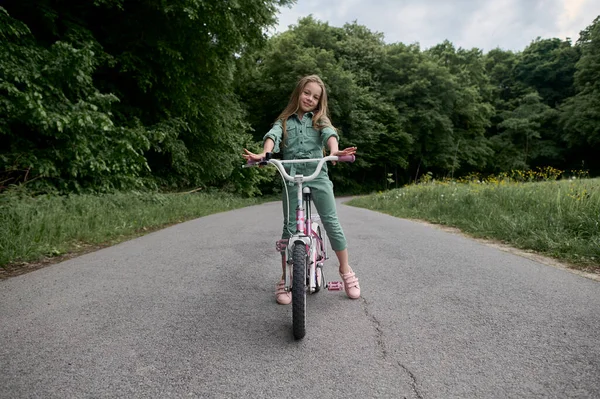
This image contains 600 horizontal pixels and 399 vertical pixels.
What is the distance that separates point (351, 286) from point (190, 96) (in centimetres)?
980

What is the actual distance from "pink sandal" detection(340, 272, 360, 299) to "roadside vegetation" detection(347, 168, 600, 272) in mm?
2681

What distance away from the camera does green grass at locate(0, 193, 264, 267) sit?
4.76m

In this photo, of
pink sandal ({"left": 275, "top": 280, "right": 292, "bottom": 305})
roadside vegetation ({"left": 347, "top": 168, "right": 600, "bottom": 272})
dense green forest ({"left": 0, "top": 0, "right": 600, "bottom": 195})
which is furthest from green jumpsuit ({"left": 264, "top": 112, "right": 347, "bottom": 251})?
dense green forest ({"left": 0, "top": 0, "right": 600, "bottom": 195})

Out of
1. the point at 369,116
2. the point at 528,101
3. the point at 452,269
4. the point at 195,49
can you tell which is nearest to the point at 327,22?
the point at 369,116

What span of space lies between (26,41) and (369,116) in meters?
26.0

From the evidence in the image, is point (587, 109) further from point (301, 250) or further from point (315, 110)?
point (301, 250)

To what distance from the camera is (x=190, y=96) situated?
11.5m

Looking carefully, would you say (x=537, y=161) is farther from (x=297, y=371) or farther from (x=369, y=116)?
(x=297, y=371)

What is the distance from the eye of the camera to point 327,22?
34531mm

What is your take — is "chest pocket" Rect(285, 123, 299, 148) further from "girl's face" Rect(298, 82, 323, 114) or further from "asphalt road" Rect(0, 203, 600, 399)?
"asphalt road" Rect(0, 203, 600, 399)

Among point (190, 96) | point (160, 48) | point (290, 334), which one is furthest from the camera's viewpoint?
point (190, 96)

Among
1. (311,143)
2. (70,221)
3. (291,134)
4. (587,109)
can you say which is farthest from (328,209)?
(587,109)

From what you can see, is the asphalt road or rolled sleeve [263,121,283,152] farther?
rolled sleeve [263,121,283,152]

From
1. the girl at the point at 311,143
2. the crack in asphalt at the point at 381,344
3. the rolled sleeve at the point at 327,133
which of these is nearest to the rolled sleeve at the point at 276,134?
the girl at the point at 311,143
